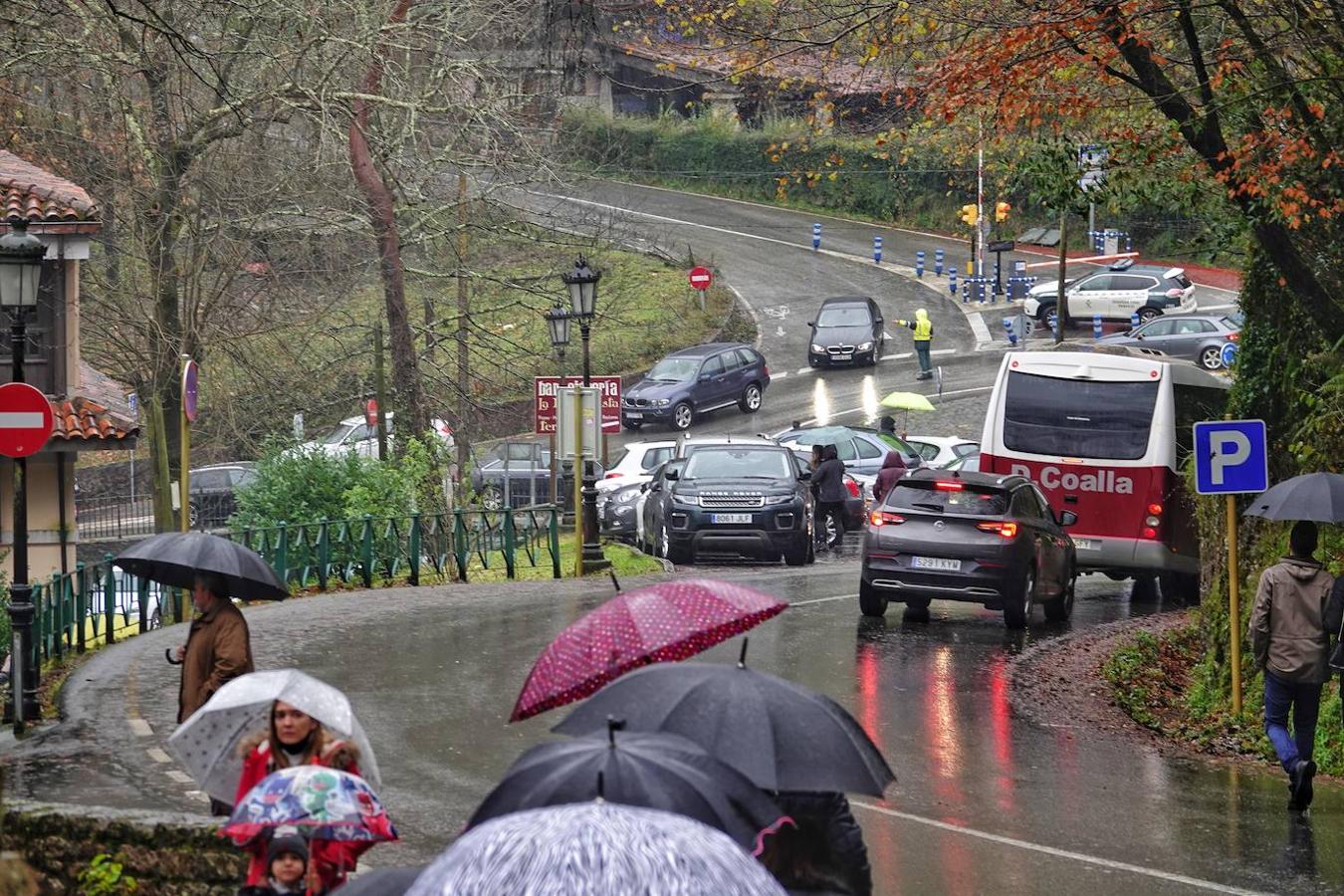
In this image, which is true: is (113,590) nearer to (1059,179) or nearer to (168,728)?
(168,728)

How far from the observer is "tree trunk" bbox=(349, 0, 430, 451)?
29.6 metres

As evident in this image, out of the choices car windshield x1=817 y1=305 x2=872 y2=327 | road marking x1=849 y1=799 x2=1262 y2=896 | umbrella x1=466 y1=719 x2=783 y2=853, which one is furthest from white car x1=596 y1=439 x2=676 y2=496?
umbrella x1=466 y1=719 x2=783 y2=853

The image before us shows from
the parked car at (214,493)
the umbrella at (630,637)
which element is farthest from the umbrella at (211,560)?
the parked car at (214,493)

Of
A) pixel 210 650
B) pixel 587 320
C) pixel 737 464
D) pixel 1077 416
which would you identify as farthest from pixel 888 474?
pixel 210 650

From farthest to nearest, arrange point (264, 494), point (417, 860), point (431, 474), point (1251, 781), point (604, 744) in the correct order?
1. point (431, 474)
2. point (264, 494)
3. point (1251, 781)
4. point (417, 860)
5. point (604, 744)

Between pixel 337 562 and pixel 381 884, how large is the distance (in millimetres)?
20059

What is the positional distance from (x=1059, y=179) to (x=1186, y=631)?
6.69m

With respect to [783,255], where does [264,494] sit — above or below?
below

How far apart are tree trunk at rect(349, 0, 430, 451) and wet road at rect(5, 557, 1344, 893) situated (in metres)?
10.1

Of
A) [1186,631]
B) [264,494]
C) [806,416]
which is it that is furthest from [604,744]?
[806,416]

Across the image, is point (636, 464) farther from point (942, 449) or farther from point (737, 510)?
point (737, 510)

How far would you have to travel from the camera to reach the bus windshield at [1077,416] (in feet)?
79.2

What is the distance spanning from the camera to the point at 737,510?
2686 centimetres

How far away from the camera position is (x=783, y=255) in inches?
2591
